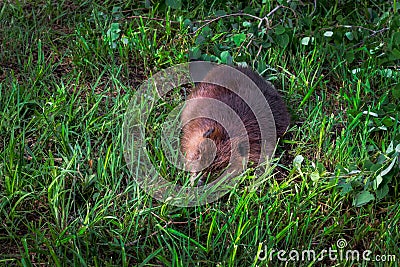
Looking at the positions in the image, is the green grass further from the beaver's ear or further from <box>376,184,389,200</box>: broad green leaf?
the beaver's ear

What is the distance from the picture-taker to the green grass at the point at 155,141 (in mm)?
2635

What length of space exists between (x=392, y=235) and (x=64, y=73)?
2.19 meters

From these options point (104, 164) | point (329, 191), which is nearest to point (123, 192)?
point (104, 164)

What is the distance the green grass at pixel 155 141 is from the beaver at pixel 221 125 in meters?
0.15

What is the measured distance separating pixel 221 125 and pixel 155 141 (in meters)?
0.38

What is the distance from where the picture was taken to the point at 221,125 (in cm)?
303

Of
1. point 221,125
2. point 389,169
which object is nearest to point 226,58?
point 221,125

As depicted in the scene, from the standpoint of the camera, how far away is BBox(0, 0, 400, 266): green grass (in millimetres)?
2635

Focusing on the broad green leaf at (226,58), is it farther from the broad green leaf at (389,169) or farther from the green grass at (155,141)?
the broad green leaf at (389,169)

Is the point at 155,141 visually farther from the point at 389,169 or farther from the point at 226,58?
the point at 389,169

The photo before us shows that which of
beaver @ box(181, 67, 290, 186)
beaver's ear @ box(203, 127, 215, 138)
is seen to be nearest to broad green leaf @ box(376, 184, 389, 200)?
beaver @ box(181, 67, 290, 186)

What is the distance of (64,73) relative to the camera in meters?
3.63

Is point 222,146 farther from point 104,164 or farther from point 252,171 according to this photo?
point 104,164

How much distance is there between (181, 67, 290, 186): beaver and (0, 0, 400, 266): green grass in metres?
0.15
